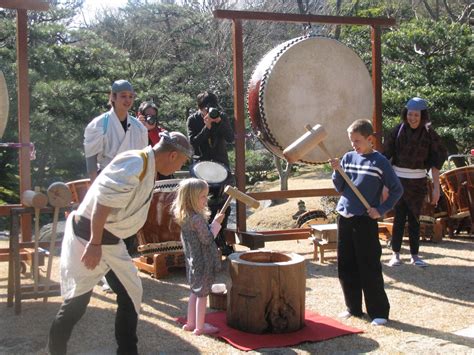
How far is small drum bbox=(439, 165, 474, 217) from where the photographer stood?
7.23 meters

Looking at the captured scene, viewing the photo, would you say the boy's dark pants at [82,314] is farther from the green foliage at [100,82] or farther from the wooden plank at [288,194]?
the green foliage at [100,82]

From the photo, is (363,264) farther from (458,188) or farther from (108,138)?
(458,188)

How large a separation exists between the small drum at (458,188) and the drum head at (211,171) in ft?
9.73

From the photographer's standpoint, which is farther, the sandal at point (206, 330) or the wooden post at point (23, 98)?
the wooden post at point (23, 98)

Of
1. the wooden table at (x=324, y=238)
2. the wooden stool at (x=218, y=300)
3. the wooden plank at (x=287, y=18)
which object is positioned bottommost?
the wooden stool at (x=218, y=300)

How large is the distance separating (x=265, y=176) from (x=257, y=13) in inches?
405

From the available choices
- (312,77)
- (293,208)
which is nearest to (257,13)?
(312,77)

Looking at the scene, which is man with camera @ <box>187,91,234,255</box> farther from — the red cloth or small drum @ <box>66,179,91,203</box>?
small drum @ <box>66,179,91,203</box>

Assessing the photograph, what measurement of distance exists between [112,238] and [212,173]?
7.85ft

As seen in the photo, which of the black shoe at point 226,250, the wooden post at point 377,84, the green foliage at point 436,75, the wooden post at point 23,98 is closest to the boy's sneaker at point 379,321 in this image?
the black shoe at point 226,250

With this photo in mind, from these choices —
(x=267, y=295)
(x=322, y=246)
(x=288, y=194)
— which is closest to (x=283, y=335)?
(x=267, y=295)

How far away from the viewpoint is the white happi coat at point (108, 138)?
177 inches

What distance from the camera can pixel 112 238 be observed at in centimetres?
308

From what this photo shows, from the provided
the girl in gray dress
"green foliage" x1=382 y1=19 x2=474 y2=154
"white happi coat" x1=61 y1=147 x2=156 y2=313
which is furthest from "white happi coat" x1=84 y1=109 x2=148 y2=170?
"green foliage" x1=382 y1=19 x2=474 y2=154
